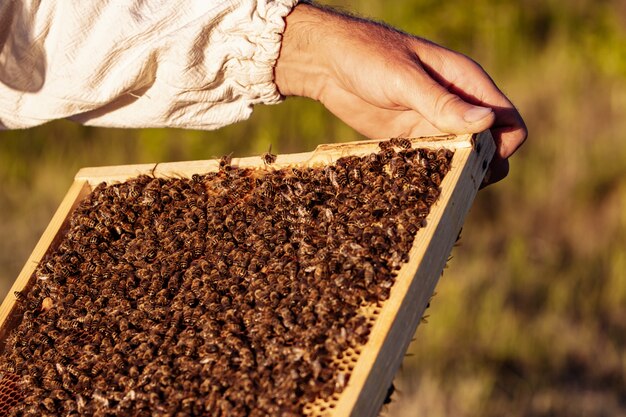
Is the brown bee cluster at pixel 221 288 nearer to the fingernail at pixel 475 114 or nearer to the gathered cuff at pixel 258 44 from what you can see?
the fingernail at pixel 475 114

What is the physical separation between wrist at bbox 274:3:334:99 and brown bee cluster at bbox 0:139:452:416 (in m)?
0.78

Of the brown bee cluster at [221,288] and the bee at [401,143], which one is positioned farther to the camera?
the bee at [401,143]

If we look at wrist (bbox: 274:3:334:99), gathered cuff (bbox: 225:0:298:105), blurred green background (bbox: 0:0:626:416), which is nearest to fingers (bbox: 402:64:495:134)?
wrist (bbox: 274:3:334:99)

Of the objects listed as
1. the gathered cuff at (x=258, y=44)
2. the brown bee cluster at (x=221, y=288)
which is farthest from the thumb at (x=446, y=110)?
the gathered cuff at (x=258, y=44)

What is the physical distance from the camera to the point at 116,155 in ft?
34.9

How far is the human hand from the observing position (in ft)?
12.4

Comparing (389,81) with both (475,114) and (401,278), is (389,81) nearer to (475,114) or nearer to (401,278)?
(475,114)

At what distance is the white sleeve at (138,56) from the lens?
433 centimetres

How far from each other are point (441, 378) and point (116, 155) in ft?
17.3

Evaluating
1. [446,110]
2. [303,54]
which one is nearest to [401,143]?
[446,110]

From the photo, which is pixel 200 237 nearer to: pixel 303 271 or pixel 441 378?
pixel 303 271

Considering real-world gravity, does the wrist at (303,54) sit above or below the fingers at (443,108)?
below

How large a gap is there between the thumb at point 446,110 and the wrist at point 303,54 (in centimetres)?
68

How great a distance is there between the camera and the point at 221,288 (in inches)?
134
